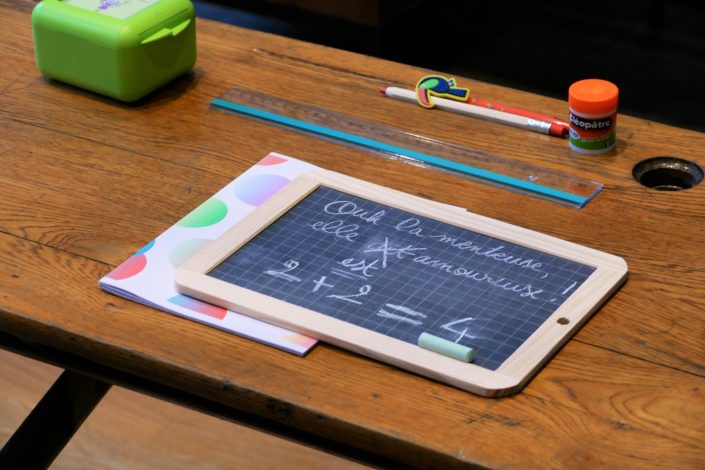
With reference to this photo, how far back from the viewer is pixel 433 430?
1.11 metres

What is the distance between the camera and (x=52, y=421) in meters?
1.53

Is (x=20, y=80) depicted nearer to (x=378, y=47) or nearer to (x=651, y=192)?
(x=651, y=192)

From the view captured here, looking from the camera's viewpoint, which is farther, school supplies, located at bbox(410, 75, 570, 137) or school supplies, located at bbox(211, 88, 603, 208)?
school supplies, located at bbox(410, 75, 570, 137)

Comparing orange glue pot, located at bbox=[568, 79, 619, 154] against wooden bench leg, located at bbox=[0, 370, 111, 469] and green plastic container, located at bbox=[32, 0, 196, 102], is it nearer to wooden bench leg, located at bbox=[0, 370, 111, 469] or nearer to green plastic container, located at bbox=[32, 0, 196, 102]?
green plastic container, located at bbox=[32, 0, 196, 102]

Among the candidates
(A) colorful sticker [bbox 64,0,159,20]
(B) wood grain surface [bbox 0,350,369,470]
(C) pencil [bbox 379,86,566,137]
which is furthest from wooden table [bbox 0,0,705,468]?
(B) wood grain surface [bbox 0,350,369,470]

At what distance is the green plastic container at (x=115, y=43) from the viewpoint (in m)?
1.62

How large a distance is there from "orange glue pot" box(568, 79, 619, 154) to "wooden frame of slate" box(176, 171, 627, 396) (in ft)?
0.68

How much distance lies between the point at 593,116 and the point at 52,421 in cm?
77

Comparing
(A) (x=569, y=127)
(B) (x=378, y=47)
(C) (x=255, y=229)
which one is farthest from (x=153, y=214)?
(B) (x=378, y=47)

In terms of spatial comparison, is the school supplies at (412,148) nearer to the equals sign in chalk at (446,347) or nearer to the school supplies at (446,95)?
the school supplies at (446,95)

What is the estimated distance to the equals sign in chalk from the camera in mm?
1178

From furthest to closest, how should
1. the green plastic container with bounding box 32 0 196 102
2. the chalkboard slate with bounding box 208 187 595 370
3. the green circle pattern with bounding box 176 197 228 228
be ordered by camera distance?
the green plastic container with bounding box 32 0 196 102 → the green circle pattern with bounding box 176 197 228 228 → the chalkboard slate with bounding box 208 187 595 370

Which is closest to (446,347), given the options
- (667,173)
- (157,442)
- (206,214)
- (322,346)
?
(322,346)

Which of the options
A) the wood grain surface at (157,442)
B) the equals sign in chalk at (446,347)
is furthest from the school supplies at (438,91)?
the wood grain surface at (157,442)
